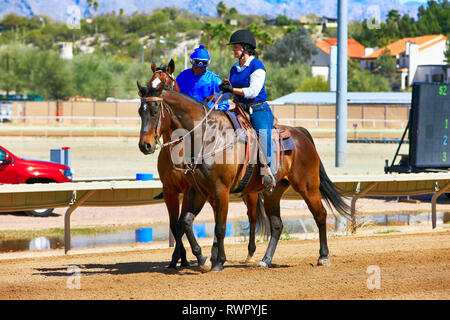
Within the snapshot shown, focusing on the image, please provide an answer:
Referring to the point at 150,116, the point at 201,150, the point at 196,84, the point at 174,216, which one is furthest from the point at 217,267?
the point at 196,84

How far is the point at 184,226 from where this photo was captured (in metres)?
7.97

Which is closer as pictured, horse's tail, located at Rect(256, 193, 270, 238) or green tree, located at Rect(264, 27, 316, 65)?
horse's tail, located at Rect(256, 193, 270, 238)

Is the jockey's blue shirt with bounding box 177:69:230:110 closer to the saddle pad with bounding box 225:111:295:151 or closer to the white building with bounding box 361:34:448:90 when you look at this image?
the saddle pad with bounding box 225:111:295:151

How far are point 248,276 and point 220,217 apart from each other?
2.29 feet

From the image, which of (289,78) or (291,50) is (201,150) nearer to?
(289,78)

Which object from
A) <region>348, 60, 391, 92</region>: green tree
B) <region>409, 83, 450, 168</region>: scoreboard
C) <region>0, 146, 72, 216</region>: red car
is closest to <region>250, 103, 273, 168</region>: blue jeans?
<region>0, 146, 72, 216</region>: red car

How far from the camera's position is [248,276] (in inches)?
314

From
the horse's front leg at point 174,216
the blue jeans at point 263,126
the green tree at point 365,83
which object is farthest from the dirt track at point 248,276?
the green tree at point 365,83

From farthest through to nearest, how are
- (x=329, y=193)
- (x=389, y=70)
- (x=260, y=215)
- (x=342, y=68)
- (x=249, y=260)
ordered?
(x=389, y=70) → (x=342, y=68) → (x=329, y=193) → (x=260, y=215) → (x=249, y=260)

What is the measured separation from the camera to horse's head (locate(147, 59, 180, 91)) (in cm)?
755

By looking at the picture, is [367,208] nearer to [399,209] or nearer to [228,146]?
[399,209]

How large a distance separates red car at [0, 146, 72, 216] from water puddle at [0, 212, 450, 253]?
2.74m

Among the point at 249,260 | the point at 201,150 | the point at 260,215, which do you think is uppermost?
the point at 201,150

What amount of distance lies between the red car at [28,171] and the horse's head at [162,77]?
29.3 ft
